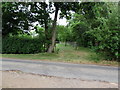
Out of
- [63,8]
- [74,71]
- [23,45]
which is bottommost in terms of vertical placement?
[74,71]

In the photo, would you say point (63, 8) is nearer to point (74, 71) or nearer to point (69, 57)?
point (69, 57)

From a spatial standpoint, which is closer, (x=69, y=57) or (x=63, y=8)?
(x=69, y=57)

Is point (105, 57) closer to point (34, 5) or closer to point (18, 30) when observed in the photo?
point (34, 5)

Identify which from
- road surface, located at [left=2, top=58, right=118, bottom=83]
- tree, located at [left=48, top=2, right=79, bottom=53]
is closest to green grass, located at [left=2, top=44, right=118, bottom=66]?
tree, located at [left=48, top=2, right=79, bottom=53]

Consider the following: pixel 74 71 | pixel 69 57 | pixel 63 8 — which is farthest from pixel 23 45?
pixel 74 71

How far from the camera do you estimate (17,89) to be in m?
3.49

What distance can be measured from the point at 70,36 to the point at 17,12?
13651mm

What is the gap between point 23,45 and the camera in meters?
12.5

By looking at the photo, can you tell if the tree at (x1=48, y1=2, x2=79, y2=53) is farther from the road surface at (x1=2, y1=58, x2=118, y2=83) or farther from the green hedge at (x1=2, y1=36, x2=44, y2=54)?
the road surface at (x1=2, y1=58, x2=118, y2=83)

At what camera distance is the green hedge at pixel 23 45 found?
40.5 feet

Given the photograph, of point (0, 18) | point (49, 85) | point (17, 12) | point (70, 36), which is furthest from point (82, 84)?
point (70, 36)

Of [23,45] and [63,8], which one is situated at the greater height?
[63,8]

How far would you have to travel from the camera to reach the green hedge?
12.3 metres

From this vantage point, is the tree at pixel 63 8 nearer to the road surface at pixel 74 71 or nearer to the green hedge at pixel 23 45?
the green hedge at pixel 23 45
